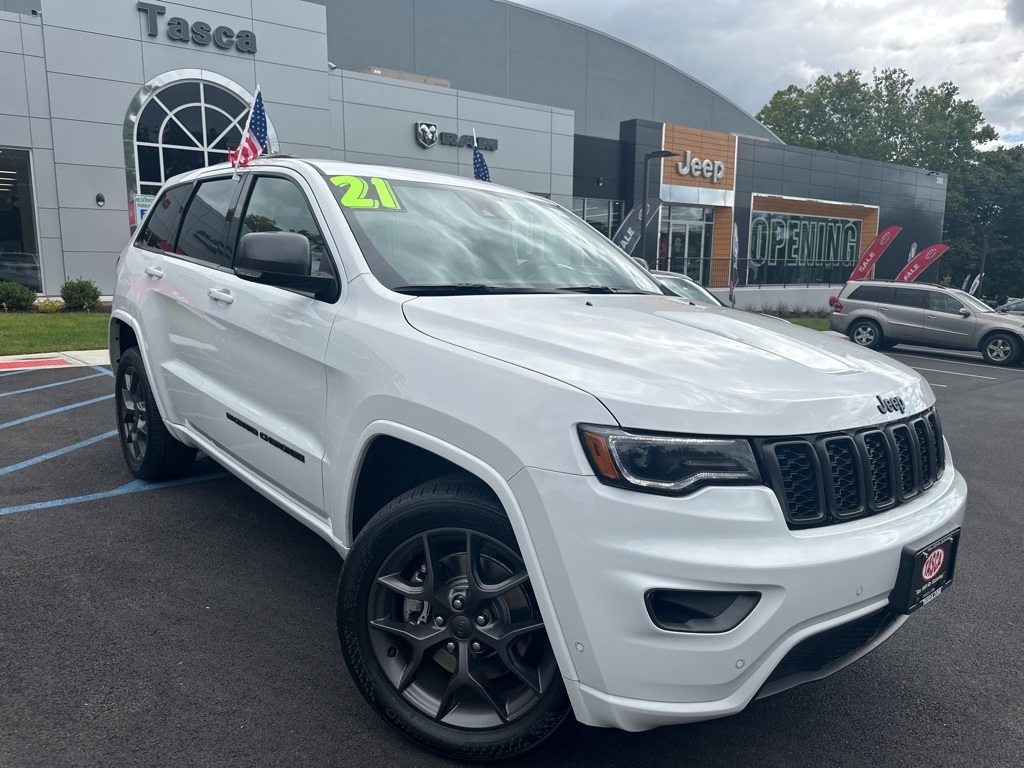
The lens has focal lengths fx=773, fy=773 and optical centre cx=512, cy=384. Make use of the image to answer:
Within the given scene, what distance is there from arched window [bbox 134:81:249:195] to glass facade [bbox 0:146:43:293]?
7.60 ft

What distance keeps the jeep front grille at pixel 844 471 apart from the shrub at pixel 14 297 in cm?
1746

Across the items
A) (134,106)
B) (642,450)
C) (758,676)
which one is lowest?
(758,676)

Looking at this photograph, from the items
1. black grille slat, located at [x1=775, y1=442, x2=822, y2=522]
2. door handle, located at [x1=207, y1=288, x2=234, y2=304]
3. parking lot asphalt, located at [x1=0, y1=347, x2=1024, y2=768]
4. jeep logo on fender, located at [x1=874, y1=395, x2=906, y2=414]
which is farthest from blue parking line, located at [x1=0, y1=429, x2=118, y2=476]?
jeep logo on fender, located at [x1=874, y1=395, x2=906, y2=414]

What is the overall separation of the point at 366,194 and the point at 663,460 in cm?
187

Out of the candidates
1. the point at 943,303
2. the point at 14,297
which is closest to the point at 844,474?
the point at 14,297

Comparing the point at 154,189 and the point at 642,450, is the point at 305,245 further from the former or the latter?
the point at 154,189

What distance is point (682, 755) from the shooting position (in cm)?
250

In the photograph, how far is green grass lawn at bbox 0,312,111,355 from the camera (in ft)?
37.0

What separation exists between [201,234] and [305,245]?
1.69m

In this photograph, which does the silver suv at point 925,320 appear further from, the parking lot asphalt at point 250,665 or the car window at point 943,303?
the parking lot asphalt at point 250,665

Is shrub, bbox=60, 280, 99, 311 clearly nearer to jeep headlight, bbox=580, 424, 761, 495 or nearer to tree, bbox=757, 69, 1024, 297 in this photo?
jeep headlight, bbox=580, 424, 761, 495

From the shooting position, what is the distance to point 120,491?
4.80 meters

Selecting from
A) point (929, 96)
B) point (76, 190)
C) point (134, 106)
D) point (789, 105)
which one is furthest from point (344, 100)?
point (929, 96)

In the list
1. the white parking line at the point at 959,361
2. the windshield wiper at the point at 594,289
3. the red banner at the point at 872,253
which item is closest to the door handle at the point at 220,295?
the windshield wiper at the point at 594,289
